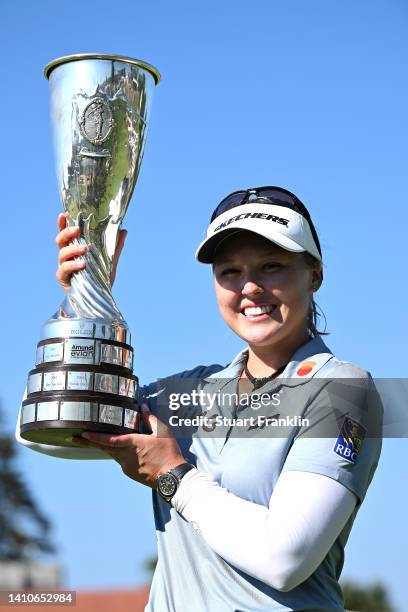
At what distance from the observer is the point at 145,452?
10.5ft

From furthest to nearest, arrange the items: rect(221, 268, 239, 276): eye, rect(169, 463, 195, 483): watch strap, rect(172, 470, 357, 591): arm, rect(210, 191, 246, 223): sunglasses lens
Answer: rect(210, 191, 246, 223): sunglasses lens → rect(221, 268, 239, 276): eye → rect(169, 463, 195, 483): watch strap → rect(172, 470, 357, 591): arm

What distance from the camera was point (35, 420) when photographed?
3.41 m

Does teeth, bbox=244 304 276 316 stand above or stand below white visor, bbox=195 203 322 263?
below

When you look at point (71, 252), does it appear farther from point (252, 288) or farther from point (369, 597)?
point (369, 597)

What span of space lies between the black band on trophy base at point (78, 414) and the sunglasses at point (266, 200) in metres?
0.66

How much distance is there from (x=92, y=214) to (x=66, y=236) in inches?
8.1

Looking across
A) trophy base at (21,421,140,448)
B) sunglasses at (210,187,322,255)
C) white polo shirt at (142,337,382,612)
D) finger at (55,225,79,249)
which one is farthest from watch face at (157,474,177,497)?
finger at (55,225,79,249)

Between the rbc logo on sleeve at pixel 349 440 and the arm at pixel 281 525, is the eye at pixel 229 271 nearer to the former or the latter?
the rbc logo on sleeve at pixel 349 440

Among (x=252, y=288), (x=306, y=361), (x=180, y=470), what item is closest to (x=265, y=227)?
(x=252, y=288)

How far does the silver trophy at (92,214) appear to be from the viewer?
3.45 m

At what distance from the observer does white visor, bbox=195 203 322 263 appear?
3.26 metres

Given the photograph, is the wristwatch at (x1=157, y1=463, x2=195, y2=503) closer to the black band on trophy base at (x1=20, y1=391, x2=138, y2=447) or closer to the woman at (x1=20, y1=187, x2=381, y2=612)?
the woman at (x1=20, y1=187, x2=381, y2=612)

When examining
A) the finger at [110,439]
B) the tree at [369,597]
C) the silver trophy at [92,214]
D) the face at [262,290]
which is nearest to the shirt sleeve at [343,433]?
the face at [262,290]

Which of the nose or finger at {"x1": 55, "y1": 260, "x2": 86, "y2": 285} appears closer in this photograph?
the nose
